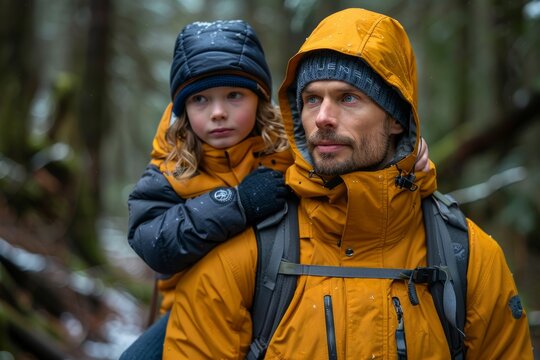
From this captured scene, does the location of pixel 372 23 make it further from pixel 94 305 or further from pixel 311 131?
pixel 94 305

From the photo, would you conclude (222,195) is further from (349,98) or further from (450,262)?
(450,262)

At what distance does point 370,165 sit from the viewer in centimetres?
278

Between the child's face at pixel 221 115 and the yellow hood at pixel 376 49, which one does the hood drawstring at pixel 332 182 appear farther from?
the child's face at pixel 221 115

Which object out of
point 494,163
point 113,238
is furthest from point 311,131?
point 113,238

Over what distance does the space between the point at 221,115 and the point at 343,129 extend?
0.72m

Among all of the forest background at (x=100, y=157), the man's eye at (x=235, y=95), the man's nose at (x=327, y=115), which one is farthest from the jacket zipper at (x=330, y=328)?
the forest background at (x=100, y=157)

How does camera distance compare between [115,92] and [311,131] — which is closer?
[311,131]

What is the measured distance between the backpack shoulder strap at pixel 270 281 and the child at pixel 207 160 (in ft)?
0.35

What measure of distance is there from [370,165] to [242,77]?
87 centimetres

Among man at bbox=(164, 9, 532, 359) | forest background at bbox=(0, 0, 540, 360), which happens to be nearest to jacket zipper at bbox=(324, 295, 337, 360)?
man at bbox=(164, 9, 532, 359)

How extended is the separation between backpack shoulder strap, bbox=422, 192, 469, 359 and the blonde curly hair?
2.88ft

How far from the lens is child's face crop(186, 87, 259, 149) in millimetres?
3160

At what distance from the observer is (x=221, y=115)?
313 cm

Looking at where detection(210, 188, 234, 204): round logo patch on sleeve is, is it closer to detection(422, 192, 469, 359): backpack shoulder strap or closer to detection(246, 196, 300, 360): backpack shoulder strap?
detection(246, 196, 300, 360): backpack shoulder strap
